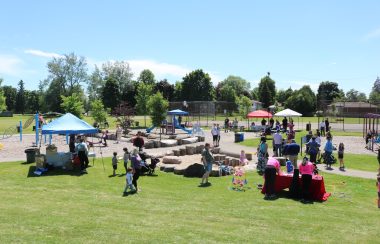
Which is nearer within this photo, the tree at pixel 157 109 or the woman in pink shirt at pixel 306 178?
the woman in pink shirt at pixel 306 178

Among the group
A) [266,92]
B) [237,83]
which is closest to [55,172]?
[266,92]

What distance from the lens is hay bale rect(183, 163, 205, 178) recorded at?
17531 mm

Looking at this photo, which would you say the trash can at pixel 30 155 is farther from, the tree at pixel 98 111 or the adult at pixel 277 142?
the tree at pixel 98 111

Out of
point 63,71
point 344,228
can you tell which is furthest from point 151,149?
point 63,71

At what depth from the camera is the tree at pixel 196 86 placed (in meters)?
98.1

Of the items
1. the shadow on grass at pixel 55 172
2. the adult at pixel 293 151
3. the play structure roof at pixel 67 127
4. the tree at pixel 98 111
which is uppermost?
the tree at pixel 98 111

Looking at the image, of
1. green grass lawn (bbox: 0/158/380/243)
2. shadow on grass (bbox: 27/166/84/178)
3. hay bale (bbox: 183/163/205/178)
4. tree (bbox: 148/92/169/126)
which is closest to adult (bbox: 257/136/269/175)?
green grass lawn (bbox: 0/158/380/243)

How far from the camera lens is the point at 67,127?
65.8 feet

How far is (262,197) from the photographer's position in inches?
527

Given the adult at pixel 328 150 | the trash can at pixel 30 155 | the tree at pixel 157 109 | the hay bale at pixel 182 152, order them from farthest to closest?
the tree at pixel 157 109, the hay bale at pixel 182 152, the trash can at pixel 30 155, the adult at pixel 328 150

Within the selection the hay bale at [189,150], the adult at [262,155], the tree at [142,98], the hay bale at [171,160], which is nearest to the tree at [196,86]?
the tree at [142,98]

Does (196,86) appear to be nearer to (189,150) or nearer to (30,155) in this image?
(189,150)

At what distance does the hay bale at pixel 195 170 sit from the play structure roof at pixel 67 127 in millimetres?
5677

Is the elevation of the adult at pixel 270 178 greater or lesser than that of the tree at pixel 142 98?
lesser
